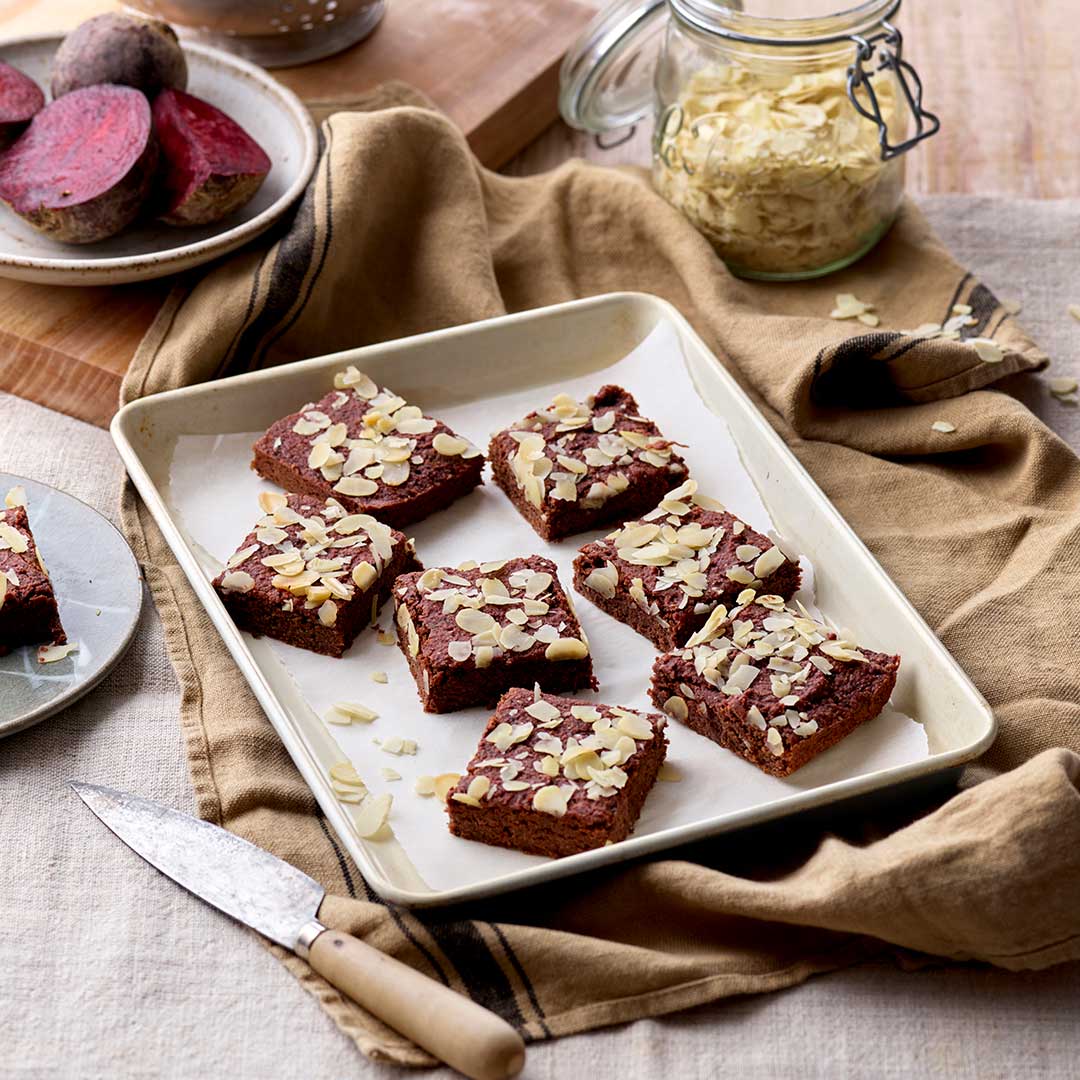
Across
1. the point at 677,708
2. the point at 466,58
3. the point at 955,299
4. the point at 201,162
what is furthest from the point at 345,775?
the point at 466,58

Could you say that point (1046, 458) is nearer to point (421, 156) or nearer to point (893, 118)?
point (893, 118)

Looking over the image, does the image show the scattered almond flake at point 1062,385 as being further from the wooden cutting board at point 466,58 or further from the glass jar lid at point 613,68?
the wooden cutting board at point 466,58

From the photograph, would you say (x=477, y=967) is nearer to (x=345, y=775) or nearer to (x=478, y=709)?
(x=345, y=775)

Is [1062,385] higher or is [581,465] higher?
[581,465]

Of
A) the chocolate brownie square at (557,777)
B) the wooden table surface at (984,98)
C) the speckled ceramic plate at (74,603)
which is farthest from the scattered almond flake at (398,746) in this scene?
the wooden table surface at (984,98)

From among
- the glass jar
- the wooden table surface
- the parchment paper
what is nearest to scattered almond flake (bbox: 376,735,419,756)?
the parchment paper

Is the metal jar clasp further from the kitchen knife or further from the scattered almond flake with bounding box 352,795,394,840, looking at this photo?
the kitchen knife

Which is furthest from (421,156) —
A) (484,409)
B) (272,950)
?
(272,950)
